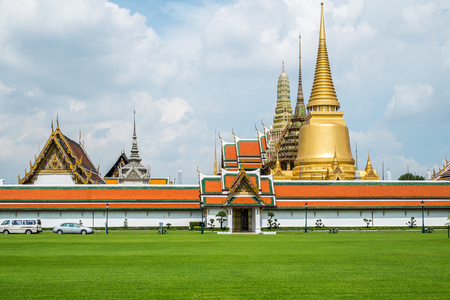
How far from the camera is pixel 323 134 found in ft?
200

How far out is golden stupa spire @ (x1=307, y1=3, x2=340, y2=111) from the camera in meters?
61.4

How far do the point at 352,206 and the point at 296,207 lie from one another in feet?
15.2

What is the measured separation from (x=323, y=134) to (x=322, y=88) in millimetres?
4994

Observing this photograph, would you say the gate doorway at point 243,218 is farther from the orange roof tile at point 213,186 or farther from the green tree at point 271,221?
the orange roof tile at point 213,186

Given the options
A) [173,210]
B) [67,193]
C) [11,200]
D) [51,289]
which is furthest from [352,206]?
Result: [51,289]

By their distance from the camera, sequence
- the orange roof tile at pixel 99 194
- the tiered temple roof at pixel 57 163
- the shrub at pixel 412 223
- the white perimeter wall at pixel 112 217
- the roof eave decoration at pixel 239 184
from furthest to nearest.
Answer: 1. the tiered temple roof at pixel 57 163
2. the shrub at pixel 412 223
3. the orange roof tile at pixel 99 194
4. the white perimeter wall at pixel 112 217
5. the roof eave decoration at pixel 239 184

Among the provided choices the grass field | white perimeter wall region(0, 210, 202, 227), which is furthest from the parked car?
the grass field

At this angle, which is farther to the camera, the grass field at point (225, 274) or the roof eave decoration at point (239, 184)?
the roof eave decoration at point (239, 184)

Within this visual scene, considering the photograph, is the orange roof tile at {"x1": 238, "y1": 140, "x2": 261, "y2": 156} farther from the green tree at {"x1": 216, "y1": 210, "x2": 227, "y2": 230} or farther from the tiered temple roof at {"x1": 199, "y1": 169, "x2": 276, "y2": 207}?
the green tree at {"x1": 216, "y1": 210, "x2": 227, "y2": 230}

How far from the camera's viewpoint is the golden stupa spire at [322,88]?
201ft

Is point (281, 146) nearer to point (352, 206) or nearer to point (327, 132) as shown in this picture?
point (327, 132)

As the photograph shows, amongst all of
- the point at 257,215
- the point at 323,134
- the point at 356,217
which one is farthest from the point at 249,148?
the point at 257,215

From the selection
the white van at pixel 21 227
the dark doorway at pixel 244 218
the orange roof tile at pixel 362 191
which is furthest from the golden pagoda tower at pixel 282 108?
the white van at pixel 21 227

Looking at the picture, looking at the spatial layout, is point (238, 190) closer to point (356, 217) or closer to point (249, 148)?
point (356, 217)
